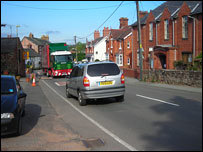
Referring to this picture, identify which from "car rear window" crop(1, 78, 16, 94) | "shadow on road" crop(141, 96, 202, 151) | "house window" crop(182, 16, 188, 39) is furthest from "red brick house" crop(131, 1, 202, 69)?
"car rear window" crop(1, 78, 16, 94)

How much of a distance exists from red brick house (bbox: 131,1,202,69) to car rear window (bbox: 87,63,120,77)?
15582 millimetres

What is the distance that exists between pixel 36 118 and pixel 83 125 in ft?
7.01

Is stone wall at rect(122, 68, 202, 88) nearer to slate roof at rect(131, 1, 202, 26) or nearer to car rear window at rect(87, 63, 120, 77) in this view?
slate roof at rect(131, 1, 202, 26)

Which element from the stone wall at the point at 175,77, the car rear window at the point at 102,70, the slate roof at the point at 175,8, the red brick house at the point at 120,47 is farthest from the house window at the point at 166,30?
the car rear window at the point at 102,70

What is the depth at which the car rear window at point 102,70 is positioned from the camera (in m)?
11.1

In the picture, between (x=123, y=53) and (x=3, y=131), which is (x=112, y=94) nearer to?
(x=3, y=131)

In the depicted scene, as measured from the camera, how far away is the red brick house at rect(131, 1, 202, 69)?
24.9m

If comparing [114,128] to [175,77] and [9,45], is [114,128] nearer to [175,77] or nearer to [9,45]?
[175,77]

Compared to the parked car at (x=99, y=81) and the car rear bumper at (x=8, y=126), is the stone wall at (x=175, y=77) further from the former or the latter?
the car rear bumper at (x=8, y=126)

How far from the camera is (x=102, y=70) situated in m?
11.2

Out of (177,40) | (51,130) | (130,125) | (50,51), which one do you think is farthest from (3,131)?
Answer: (50,51)

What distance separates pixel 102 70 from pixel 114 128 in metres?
4.18

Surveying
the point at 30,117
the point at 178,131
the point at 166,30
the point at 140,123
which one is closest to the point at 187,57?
the point at 166,30

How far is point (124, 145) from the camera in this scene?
5852 mm
